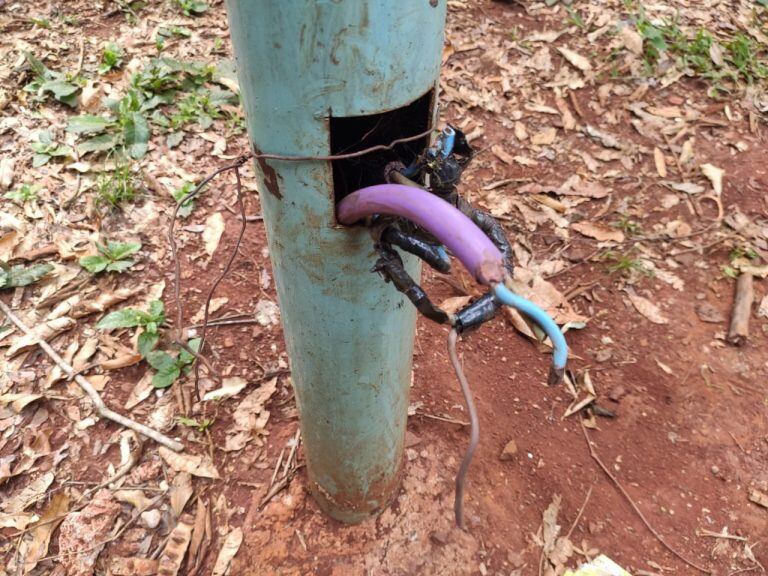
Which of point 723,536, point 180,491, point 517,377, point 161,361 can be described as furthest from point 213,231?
point 723,536

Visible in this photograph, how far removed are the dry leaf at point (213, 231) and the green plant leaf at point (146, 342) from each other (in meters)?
0.65

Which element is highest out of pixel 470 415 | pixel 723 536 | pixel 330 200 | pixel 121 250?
pixel 330 200

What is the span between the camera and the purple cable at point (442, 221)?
84 cm

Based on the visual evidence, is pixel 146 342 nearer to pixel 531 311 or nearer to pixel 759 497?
pixel 531 311

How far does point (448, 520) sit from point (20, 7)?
5.36 meters

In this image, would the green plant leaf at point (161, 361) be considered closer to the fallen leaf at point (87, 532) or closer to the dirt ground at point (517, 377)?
the dirt ground at point (517, 377)

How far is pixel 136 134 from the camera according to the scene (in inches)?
147

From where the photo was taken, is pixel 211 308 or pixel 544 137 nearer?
pixel 211 308

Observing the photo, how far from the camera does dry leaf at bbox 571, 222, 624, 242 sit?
3555mm

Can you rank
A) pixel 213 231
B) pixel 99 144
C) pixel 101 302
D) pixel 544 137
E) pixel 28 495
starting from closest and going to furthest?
pixel 28 495, pixel 101 302, pixel 213 231, pixel 99 144, pixel 544 137

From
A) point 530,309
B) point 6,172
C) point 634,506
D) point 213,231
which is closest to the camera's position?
point 530,309

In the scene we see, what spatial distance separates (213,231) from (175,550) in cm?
182

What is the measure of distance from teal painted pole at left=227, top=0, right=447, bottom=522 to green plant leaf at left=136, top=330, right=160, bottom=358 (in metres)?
1.20

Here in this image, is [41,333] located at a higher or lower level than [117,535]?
higher
